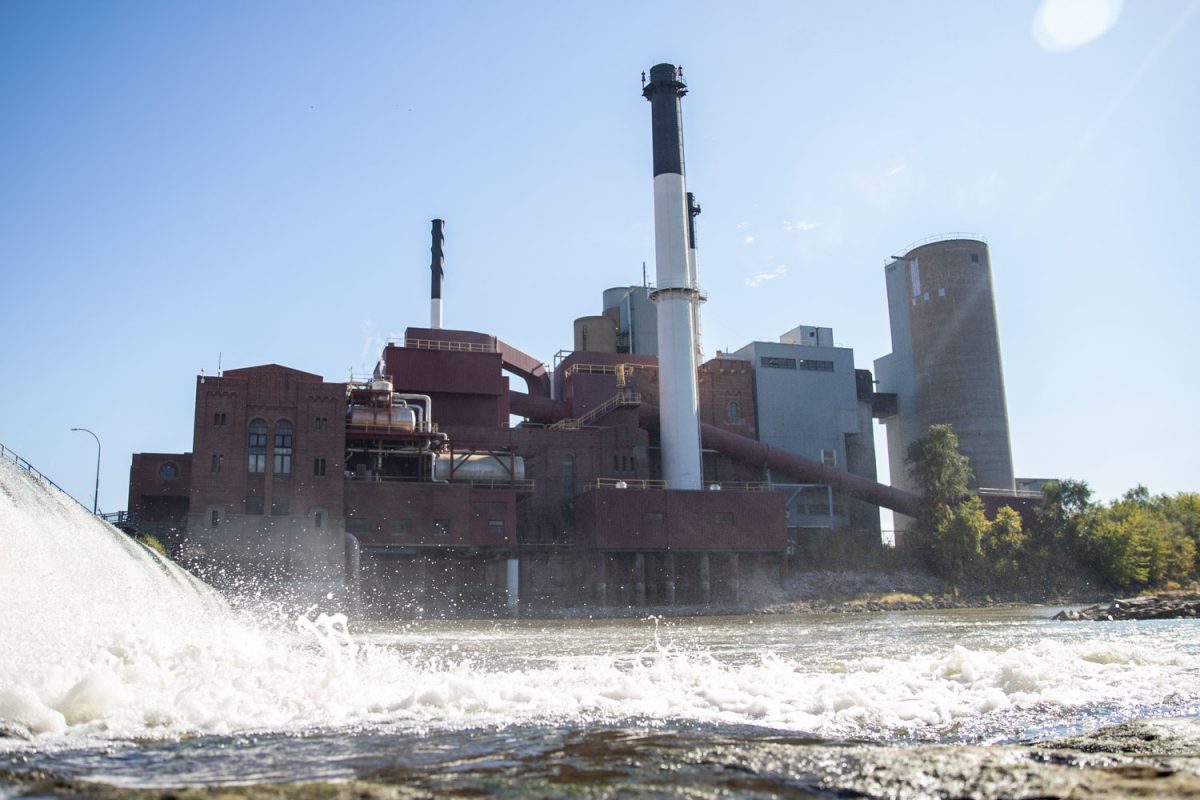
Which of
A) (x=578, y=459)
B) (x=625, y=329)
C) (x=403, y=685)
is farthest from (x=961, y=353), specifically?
(x=403, y=685)

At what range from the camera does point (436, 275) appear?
62.6 m

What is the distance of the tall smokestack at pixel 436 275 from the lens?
203ft

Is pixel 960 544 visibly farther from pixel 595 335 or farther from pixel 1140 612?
pixel 595 335

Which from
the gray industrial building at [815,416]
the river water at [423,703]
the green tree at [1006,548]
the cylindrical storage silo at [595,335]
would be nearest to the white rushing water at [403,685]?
the river water at [423,703]

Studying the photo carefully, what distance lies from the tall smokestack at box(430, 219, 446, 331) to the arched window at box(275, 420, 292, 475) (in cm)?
1725

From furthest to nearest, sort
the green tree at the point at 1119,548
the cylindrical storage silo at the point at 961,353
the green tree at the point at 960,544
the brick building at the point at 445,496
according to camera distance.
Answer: the cylindrical storage silo at the point at 961,353, the green tree at the point at 1119,548, the green tree at the point at 960,544, the brick building at the point at 445,496

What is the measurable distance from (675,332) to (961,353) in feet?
83.2

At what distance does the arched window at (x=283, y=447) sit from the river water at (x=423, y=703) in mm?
28696

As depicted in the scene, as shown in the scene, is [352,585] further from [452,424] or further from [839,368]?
[839,368]

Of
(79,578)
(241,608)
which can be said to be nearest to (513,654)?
(79,578)

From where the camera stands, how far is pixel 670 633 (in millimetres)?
29406

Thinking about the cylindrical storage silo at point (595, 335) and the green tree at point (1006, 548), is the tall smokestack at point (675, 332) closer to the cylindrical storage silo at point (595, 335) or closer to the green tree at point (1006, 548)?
the cylindrical storage silo at point (595, 335)

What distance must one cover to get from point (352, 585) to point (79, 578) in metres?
29.2

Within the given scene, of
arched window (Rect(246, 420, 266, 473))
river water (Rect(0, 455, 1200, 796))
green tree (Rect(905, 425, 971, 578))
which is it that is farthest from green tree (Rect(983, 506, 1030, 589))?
river water (Rect(0, 455, 1200, 796))
